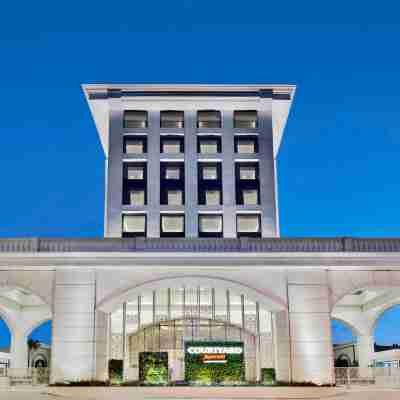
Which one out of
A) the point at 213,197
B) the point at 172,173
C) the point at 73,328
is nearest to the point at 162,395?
the point at 73,328

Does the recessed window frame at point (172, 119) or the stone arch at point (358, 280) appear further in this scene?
the recessed window frame at point (172, 119)

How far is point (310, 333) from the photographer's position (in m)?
28.3

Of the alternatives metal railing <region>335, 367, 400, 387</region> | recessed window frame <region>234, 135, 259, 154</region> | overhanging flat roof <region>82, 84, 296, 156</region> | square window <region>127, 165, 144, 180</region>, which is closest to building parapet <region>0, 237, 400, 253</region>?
metal railing <region>335, 367, 400, 387</region>

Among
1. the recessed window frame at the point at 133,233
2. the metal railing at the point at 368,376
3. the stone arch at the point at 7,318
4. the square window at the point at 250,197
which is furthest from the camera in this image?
the square window at the point at 250,197

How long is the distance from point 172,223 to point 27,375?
19.8 m

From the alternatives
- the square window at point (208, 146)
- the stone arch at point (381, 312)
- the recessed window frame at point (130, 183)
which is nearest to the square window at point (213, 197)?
the square window at point (208, 146)

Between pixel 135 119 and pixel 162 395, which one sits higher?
pixel 135 119

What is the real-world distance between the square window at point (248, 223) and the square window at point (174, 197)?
17.4ft

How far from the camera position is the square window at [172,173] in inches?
2124

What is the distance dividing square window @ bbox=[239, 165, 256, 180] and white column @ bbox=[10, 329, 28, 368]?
2357cm

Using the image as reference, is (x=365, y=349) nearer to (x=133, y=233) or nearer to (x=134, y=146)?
(x=133, y=233)

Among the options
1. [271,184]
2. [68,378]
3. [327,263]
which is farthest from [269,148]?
[68,378]

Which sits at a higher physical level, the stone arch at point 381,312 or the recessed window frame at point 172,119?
the recessed window frame at point 172,119

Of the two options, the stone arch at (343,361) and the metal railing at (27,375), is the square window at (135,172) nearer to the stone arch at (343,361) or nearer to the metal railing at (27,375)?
the metal railing at (27,375)
